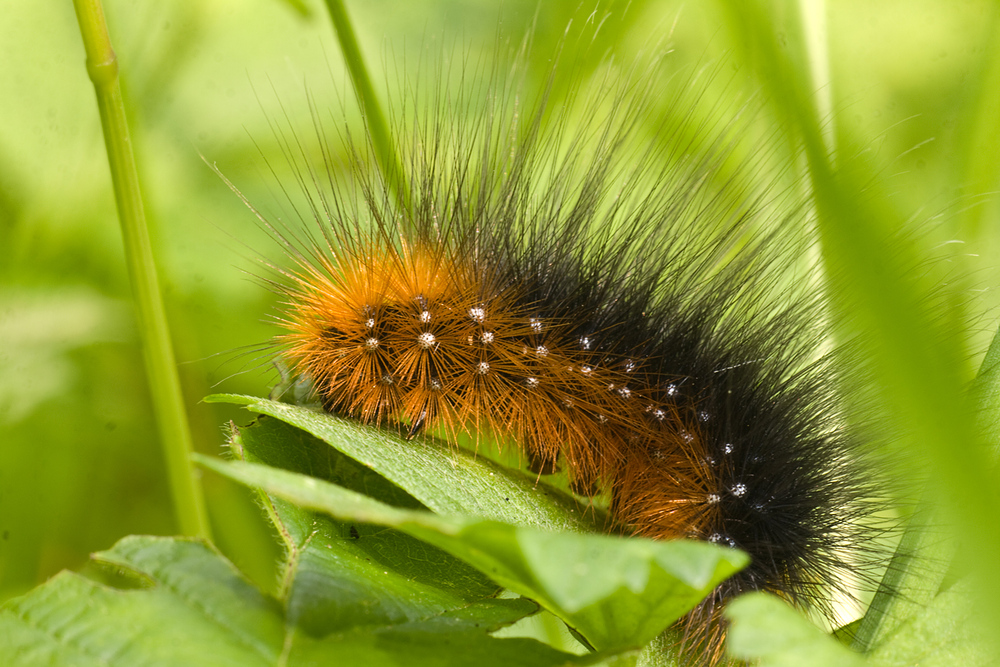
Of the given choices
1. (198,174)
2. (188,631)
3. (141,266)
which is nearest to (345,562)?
(188,631)

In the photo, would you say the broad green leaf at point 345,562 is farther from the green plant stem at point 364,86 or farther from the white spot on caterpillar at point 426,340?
the green plant stem at point 364,86

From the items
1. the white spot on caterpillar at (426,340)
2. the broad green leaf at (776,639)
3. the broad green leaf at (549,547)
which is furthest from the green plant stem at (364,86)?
the broad green leaf at (776,639)

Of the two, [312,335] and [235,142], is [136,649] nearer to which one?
[312,335]

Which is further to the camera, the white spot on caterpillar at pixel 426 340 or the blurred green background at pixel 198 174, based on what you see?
the blurred green background at pixel 198 174

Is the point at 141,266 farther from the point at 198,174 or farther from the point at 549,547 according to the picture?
the point at 549,547

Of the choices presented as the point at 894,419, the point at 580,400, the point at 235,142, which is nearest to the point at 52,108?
the point at 235,142

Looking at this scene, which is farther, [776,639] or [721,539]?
[721,539]
